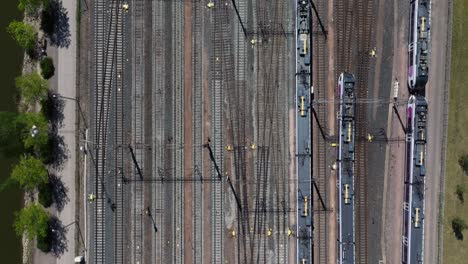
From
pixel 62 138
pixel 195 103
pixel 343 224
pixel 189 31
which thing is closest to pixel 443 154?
pixel 343 224

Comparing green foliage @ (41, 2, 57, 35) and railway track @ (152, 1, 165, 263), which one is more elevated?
green foliage @ (41, 2, 57, 35)

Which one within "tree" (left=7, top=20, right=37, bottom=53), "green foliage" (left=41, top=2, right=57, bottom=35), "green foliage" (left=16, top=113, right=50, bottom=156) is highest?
"green foliage" (left=41, top=2, right=57, bottom=35)

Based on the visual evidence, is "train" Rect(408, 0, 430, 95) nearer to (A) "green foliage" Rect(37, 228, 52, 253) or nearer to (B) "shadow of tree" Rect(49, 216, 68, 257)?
(B) "shadow of tree" Rect(49, 216, 68, 257)

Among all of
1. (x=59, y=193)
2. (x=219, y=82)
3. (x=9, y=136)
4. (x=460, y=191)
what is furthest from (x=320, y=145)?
(x=9, y=136)

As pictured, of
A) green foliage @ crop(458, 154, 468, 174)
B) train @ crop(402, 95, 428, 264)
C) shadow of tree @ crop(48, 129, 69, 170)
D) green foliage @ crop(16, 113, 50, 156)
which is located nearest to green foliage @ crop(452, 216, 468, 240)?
train @ crop(402, 95, 428, 264)

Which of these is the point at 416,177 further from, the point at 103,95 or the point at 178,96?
the point at 103,95

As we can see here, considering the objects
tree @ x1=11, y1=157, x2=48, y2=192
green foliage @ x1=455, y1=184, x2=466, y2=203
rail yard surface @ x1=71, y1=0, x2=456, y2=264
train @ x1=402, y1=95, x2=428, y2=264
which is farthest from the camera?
green foliage @ x1=455, y1=184, x2=466, y2=203
